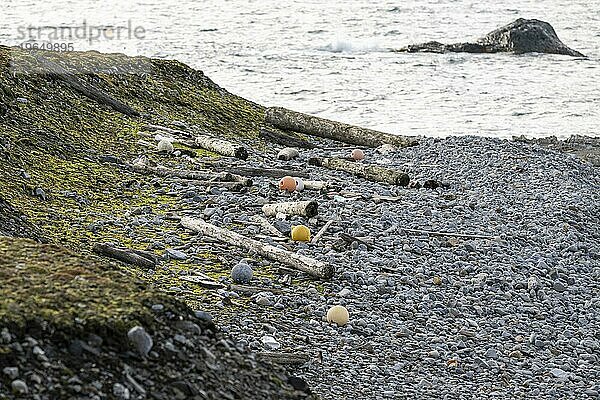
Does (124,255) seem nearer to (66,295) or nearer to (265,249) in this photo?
(265,249)

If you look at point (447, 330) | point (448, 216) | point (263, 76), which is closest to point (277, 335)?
point (447, 330)

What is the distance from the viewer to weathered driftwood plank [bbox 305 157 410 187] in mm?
8391

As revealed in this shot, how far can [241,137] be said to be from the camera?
1017 cm

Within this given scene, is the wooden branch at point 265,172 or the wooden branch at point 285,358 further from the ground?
the wooden branch at point 265,172

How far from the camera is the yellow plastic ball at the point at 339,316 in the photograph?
5.27m

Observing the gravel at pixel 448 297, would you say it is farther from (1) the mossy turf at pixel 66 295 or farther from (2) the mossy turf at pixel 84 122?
(1) the mossy turf at pixel 66 295

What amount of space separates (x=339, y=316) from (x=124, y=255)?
5.03ft

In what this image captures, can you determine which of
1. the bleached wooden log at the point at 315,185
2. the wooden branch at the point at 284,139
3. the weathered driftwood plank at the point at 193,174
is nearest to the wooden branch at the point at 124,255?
the weathered driftwood plank at the point at 193,174

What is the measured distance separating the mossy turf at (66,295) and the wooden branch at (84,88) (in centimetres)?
621

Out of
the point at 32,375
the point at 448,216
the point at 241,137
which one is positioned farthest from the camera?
the point at 241,137

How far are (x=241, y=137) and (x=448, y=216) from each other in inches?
136

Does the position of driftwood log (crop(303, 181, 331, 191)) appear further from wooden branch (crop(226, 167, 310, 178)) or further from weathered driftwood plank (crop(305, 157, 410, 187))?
weathered driftwood plank (crop(305, 157, 410, 187))

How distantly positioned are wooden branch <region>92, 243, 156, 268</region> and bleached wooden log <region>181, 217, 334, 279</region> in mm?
691

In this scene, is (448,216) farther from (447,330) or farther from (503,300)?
(447,330)
